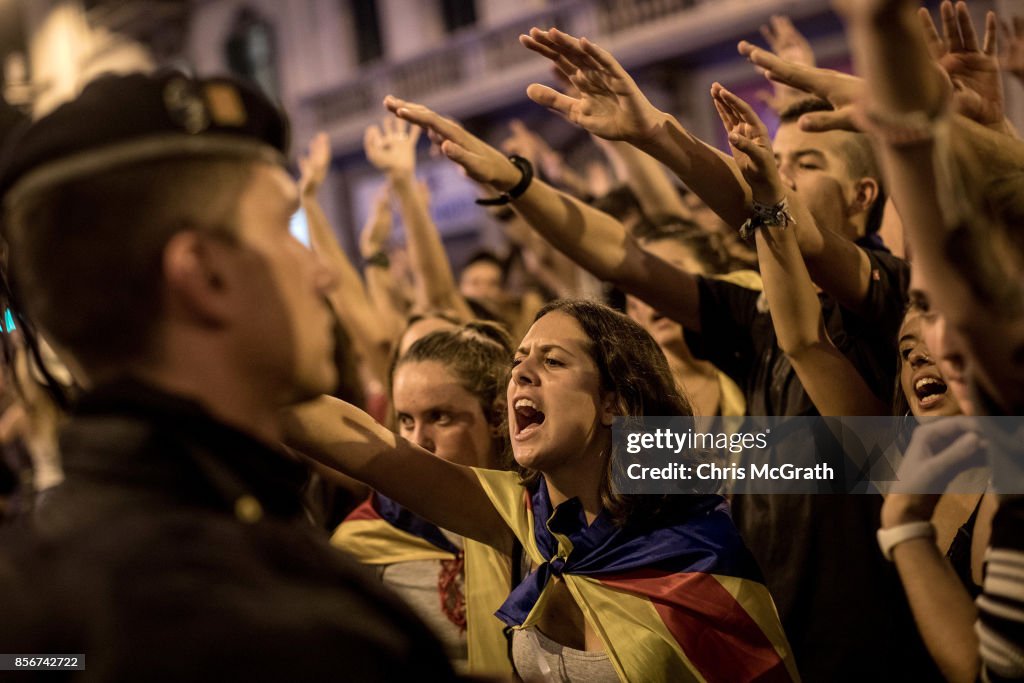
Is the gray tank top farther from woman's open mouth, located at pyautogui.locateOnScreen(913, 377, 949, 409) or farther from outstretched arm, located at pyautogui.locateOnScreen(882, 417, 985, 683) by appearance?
woman's open mouth, located at pyautogui.locateOnScreen(913, 377, 949, 409)

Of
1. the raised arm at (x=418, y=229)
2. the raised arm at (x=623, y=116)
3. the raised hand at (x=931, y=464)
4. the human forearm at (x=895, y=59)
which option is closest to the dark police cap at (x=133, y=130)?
the human forearm at (x=895, y=59)

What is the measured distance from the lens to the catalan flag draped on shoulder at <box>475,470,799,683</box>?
67.2 inches

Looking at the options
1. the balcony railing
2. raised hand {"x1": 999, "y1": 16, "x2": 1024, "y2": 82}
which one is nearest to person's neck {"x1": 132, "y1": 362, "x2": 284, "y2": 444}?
raised hand {"x1": 999, "y1": 16, "x2": 1024, "y2": 82}

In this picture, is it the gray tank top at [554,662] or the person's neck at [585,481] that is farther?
the person's neck at [585,481]

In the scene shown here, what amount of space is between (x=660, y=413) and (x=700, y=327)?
416 mm

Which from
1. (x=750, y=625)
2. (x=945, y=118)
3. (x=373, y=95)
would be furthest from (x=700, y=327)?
(x=373, y=95)

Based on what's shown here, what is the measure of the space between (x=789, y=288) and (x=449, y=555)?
40.4 inches

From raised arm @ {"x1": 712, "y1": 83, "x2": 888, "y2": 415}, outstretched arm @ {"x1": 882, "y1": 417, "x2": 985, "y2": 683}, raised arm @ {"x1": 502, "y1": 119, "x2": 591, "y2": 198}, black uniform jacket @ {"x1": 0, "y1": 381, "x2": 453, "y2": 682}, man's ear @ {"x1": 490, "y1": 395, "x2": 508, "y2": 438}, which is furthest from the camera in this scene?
raised arm @ {"x1": 502, "y1": 119, "x2": 591, "y2": 198}

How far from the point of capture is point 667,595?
1.74 m

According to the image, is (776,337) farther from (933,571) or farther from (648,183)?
(648,183)

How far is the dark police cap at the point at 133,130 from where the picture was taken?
95 centimetres

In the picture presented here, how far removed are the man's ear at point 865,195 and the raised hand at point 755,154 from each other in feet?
2.20

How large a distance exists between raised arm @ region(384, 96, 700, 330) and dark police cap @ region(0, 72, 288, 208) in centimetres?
98

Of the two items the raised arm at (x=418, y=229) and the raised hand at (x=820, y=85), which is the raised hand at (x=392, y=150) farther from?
the raised hand at (x=820, y=85)
